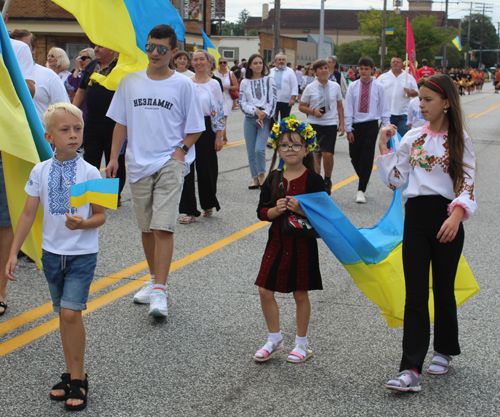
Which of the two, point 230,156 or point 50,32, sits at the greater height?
point 50,32

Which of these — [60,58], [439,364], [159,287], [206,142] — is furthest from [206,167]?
[439,364]

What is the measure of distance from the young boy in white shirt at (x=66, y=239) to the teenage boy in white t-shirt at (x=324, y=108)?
243 inches

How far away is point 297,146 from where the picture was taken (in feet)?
12.8

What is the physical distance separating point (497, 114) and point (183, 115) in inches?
985

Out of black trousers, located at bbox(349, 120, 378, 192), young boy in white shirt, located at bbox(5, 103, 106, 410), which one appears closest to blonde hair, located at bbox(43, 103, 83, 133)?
young boy in white shirt, located at bbox(5, 103, 106, 410)

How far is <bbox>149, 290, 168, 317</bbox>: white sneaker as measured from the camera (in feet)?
14.7

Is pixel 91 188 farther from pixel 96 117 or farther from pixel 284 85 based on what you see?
pixel 284 85

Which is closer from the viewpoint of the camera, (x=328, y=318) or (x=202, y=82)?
(x=328, y=318)

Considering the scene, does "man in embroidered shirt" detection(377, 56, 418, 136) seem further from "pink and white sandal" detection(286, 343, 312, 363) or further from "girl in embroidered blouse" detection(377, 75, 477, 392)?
"pink and white sandal" detection(286, 343, 312, 363)

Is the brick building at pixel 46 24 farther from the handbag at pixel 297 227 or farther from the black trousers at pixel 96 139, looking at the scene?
the handbag at pixel 297 227

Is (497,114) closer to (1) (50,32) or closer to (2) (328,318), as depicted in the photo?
(1) (50,32)

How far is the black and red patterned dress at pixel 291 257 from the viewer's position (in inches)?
152

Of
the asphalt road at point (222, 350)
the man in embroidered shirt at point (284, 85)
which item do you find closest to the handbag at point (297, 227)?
the asphalt road at point (222, 350)

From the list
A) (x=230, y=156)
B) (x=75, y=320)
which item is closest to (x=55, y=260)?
(x=75, y=320)
